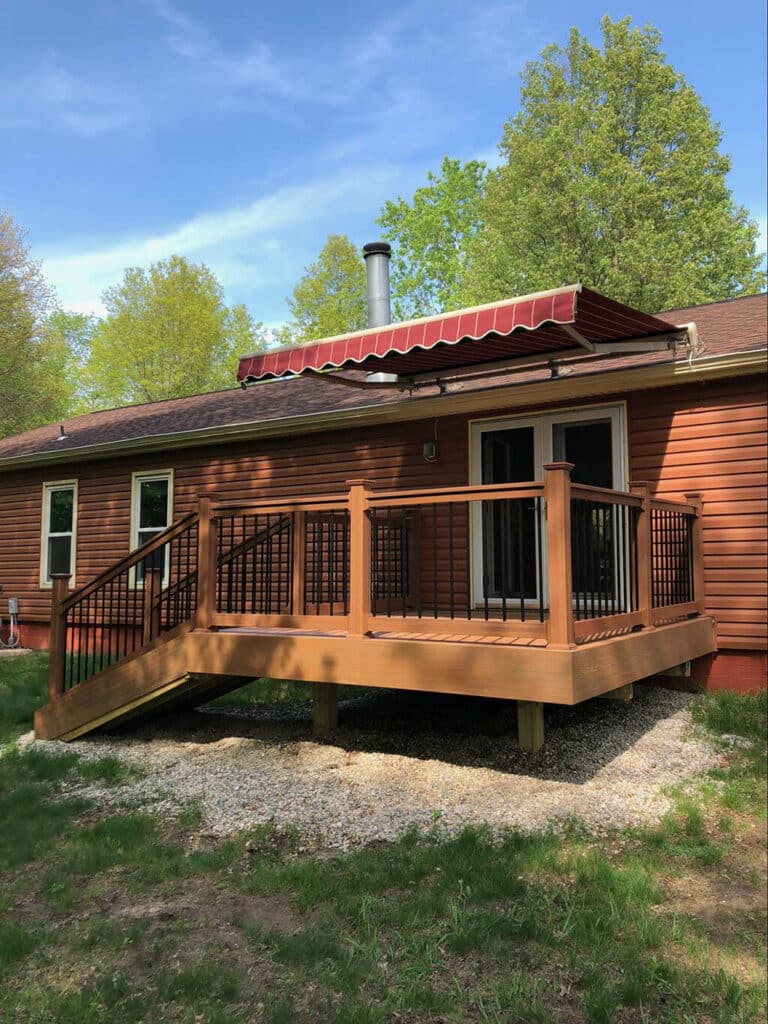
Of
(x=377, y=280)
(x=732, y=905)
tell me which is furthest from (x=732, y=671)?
(x=377, y=280)

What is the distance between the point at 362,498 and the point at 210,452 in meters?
5.78

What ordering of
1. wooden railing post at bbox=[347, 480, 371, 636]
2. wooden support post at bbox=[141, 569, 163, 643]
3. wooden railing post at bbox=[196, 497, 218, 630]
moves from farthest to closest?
wooden support post at bbox=[141, 569, 163, 643] < wooden railing post at bbox=[196, 497, 218, 630] < wooden railing post at bbox=[347, 480, 371, 636]

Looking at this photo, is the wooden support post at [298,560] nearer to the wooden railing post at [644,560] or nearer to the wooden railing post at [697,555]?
the wooden railing post at [644,560]

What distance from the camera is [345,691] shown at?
8258 millimetres

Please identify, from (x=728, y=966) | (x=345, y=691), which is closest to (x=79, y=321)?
(x=345, y=691)

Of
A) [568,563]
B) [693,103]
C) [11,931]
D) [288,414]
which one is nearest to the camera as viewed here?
[11,931]

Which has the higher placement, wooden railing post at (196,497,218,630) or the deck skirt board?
wooden railing post at (196,497,218,630)

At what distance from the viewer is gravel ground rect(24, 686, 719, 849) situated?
4570 millimetres

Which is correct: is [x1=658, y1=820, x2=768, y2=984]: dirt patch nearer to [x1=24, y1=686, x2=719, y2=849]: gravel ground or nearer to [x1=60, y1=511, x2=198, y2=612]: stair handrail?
[x1=24, y1=686, x2=719, y2=849]: gravel ground

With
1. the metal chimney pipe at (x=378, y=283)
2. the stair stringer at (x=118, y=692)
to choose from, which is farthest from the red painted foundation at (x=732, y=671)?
the metal chimney pipe at (x=378, y=283)

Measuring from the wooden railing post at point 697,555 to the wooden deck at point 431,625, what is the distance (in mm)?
21

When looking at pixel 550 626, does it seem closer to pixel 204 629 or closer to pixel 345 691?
pixel 204 629

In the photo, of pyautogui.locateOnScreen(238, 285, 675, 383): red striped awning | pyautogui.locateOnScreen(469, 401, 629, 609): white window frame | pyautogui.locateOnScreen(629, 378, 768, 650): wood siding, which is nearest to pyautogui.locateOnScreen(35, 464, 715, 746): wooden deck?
pyautogui.locateOnScreen(629, 378, 768, 650): wood siding

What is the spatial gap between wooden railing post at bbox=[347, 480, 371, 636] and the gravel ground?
113 centimetres
